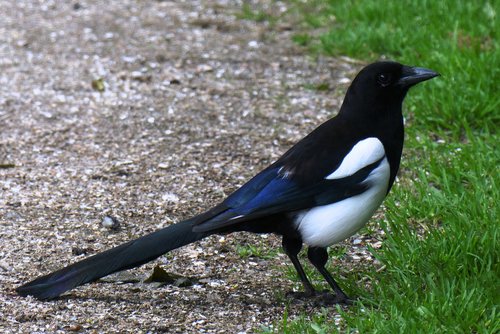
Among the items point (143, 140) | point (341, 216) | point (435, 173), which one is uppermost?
point (341, 216)

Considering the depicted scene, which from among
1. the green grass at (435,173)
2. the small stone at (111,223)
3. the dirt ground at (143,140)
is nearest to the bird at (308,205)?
the dirt ground at (143,140)

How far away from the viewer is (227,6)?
23.9 feet

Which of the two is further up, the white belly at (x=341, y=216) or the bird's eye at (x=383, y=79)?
the bird's eye at (x=383, y=79)

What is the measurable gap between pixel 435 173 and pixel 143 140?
148 cm

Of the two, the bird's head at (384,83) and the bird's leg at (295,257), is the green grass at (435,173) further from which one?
the bird's head at (384,83)

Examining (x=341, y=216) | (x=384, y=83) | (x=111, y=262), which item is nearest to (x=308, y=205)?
(x=341, y=216)

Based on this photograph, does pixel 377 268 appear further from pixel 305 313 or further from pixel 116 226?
pixel 116 226

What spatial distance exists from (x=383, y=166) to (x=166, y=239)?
74 cm

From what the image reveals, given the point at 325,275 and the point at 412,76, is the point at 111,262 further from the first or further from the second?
the point at 412,76

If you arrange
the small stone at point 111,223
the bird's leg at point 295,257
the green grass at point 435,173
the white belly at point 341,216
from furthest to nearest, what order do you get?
the small stone at point 111,223 < the bird's leg at point 295,257 < the white belly at point 341,216 < the green grass at point 435,173

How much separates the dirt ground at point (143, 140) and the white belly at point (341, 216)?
0.25 m

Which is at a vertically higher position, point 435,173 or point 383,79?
point 383,79

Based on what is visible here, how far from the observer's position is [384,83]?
130 inches

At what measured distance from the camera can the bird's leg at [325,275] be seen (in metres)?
3.18
